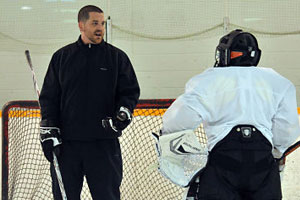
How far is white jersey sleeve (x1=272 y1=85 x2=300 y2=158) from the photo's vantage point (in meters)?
1.89

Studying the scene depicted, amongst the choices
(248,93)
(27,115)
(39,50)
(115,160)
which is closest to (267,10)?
(39,50)

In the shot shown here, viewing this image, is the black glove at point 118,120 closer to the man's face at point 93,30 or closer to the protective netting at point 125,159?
the man's face at point 93,30

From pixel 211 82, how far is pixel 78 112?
0.85 metres

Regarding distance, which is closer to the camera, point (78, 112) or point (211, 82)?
point (211, 82)

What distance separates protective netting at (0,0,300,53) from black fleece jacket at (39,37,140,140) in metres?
3.26

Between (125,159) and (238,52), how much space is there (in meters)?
1.79

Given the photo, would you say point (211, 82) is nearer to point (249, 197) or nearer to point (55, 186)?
point (249, 197)

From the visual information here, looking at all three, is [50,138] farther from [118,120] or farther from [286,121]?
[286,121]

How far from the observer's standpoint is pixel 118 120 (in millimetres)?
2443

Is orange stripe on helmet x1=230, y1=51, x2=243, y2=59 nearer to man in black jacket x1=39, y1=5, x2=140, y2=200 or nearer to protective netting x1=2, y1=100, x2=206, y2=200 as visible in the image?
man in black jacket x1=39, y1=5, x2=140, y2=200

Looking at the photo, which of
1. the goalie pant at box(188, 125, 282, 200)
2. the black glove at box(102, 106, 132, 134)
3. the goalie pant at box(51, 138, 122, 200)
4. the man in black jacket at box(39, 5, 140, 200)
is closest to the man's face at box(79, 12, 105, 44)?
the man in black jacket at box(39, 5, 140, 200)

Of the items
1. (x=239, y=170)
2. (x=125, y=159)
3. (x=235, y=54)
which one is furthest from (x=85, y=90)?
(x=125, y=159)

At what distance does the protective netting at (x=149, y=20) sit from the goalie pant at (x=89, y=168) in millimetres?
3415

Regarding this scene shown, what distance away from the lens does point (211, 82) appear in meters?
1.82
